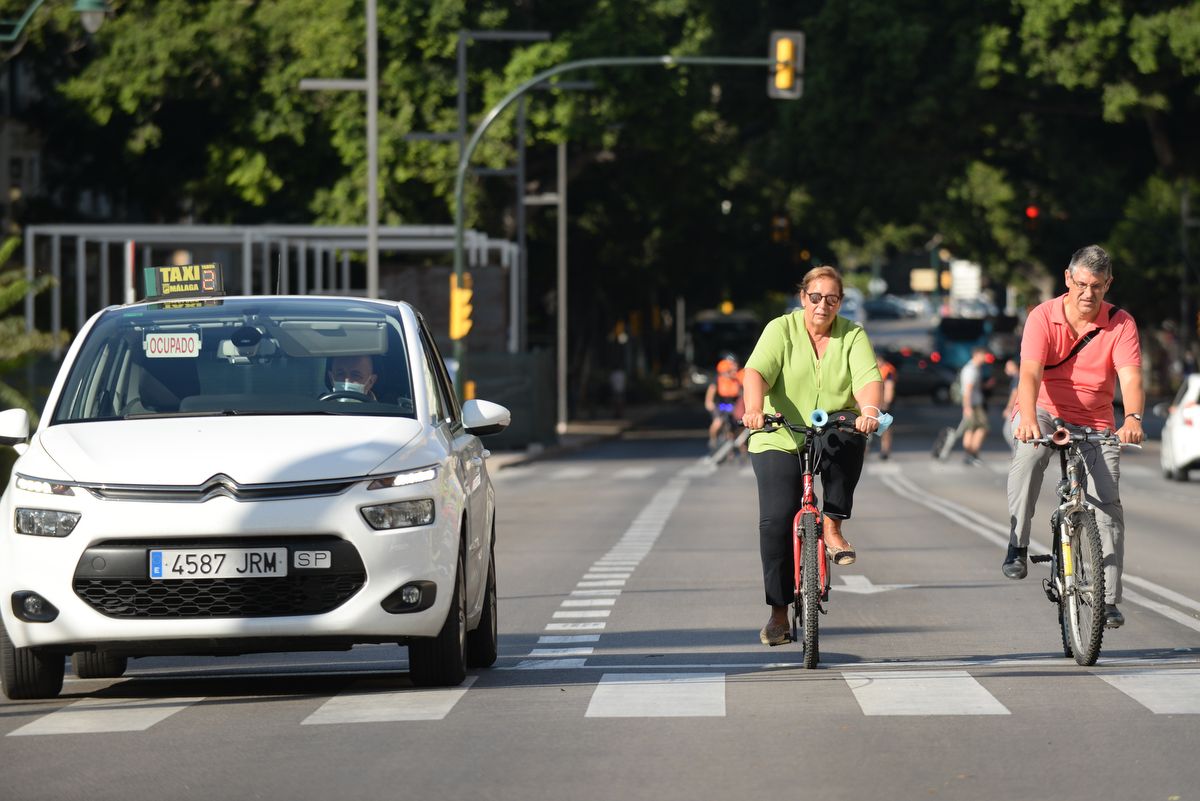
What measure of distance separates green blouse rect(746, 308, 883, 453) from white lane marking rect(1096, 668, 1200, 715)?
1.59 m

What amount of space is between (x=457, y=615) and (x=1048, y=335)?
115 inches

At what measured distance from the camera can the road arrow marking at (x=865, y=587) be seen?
1452 cm

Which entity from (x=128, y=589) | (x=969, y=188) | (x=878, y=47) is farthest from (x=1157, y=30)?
(x=128, y=589)

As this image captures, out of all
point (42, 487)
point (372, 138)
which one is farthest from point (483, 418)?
point (372, 138)

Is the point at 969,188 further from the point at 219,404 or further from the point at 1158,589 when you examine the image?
the point at 219,404

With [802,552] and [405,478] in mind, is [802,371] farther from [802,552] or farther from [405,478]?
[405,478]

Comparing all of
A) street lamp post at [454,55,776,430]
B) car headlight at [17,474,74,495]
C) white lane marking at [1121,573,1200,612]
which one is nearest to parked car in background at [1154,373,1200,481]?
street lamp post at [454,55,776,430]

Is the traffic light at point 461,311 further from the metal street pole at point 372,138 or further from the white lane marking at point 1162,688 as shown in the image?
the white lane marking at point 1162,688

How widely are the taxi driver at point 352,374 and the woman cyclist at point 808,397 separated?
160 cm

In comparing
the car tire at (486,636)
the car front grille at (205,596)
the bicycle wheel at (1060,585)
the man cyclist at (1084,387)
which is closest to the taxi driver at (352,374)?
the car tire at (486,636)

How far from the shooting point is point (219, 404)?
9.46 metres

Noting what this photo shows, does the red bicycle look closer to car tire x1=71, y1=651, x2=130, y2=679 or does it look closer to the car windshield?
the car windshield

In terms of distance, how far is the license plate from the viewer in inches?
338

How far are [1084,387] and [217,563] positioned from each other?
3923 mm
